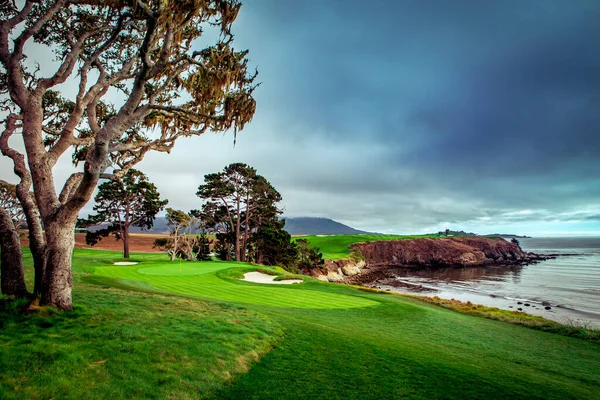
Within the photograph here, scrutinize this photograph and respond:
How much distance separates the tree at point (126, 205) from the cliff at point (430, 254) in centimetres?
5584

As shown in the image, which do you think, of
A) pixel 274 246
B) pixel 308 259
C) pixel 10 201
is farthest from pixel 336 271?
pixel 10 201

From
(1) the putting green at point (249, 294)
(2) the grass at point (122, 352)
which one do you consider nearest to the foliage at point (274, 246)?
(1) the putting green at point (249, 294)

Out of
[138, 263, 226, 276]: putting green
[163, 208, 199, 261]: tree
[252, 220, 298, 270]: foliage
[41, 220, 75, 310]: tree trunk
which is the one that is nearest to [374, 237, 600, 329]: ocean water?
[252, 220, 298, 270]: foliage

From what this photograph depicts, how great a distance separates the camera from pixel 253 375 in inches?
233

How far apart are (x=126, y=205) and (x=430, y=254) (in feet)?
245

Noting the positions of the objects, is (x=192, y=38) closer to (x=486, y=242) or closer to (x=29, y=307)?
(x=29, y=307)

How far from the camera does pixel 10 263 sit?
7602 mm

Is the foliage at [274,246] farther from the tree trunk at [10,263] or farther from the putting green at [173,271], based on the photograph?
the tree trunk at [10,263]

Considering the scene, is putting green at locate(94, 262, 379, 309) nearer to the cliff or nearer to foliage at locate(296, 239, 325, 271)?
foliage at locate(296, 239, 325, 271)

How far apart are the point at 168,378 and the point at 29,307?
4403 mm

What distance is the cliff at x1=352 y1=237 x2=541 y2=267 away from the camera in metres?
79.9

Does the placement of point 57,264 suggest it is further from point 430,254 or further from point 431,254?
point 431,254

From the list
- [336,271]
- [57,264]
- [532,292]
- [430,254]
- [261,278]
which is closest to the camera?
[57,264]

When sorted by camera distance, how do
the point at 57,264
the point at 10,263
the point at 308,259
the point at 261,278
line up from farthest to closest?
the point at 308,259, the point at 261,278, the point at 10,263, the point at 57,264
